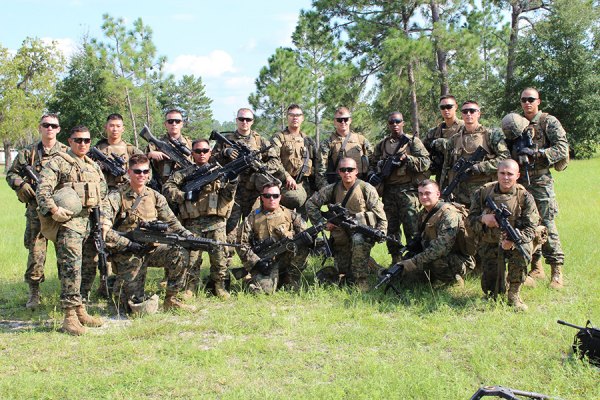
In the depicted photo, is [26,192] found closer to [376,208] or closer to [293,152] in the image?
[293,152]

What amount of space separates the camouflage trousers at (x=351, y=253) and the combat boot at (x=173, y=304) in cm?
219

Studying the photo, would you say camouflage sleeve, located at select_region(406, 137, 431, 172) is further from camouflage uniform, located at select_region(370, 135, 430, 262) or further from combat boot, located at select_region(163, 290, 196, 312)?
combat boot, located at select_region(163, 290, 196, 312)

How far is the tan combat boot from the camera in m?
7.68

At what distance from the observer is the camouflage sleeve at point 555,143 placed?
7.53 meters

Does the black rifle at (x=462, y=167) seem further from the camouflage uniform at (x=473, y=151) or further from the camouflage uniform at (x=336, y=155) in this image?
the camouflage uniform at (x=336, y=155)

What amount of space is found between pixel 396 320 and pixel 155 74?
104ft

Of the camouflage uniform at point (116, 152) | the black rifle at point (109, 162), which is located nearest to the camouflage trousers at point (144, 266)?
the camouflage uniform at point (116, 152)

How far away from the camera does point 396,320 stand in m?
6.48

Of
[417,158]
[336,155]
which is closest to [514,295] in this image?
[417,158]

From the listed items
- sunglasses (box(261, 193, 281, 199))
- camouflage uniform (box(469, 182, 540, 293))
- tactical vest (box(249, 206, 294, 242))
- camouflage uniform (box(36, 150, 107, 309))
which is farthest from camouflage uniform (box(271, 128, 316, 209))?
camouflage uniform (box(36, 150, 107, 309))

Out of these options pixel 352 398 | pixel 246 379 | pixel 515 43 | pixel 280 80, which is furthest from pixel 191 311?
pixel 515 43

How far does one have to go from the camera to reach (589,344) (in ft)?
16.7

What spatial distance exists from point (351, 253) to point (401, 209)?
1239mm

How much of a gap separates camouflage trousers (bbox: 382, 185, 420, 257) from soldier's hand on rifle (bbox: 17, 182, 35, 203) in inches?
195
